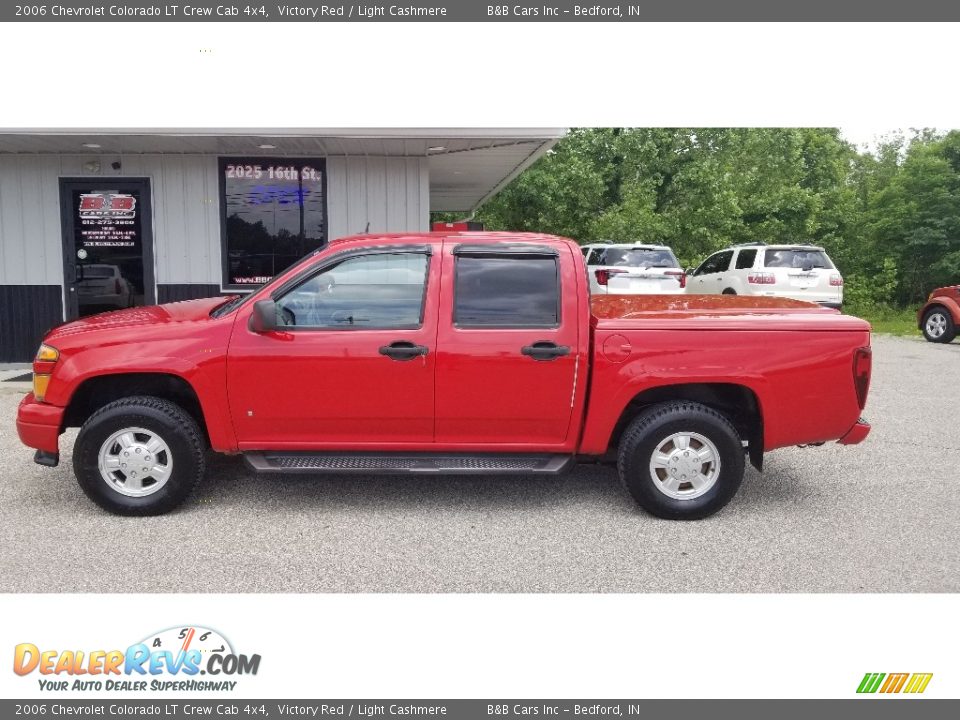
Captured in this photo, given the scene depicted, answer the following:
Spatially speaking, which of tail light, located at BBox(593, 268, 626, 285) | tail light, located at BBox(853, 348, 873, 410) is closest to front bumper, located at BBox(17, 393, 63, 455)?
tail light, located at BBox(853, 348, 873, 410)

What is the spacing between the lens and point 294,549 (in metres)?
4.69

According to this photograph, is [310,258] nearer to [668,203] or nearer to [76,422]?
[76,422]

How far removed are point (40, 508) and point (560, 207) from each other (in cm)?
2732

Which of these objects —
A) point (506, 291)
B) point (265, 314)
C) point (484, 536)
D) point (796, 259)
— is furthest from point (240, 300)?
point (796, 259)

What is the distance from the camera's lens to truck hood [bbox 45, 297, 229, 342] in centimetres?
521

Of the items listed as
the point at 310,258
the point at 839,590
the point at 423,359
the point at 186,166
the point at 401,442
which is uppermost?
the point at 186,166

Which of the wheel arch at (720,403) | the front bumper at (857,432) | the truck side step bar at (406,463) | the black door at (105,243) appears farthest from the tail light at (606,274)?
the truck side step bar at (406,463)

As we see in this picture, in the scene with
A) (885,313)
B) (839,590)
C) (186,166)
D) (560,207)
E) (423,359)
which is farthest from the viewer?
(560,207)

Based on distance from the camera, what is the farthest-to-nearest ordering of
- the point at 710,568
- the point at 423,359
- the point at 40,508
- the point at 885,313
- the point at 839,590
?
the point at 885,313, the point at 40,508, the point at 423,359, the point at 710,568, the point at 839,590

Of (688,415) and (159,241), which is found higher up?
(159,241)

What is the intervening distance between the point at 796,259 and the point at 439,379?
13.2 meters

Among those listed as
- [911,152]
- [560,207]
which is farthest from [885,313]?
[560,207]

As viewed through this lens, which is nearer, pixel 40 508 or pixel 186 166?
pixel 40 508

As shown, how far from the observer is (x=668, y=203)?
3219 centimetres
